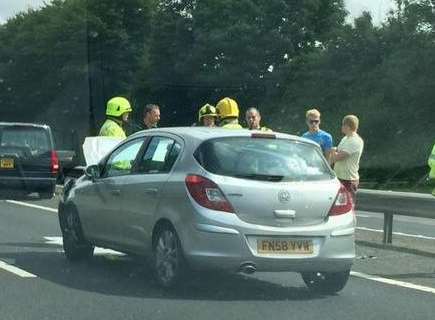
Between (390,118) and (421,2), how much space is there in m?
5.55

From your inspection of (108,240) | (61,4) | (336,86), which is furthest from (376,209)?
(61,4)

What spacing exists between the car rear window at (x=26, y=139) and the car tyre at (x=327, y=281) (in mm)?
13942

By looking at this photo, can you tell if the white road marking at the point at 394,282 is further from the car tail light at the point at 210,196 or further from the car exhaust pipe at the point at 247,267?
the car tail light at the point at 210,196

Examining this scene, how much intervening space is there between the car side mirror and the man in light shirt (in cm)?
349

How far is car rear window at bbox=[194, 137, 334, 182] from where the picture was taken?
876cm

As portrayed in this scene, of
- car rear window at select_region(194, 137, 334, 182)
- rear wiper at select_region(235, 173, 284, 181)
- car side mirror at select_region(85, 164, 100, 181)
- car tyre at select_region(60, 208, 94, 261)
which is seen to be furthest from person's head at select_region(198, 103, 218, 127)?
rear wiper at select_region(235, 173, 284, 181)

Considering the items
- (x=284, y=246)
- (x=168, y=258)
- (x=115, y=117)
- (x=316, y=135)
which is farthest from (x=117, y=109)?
(x=284, y=246)

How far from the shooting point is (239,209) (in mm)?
8578

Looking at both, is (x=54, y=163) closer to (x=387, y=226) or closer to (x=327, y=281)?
(x=387, y=226)

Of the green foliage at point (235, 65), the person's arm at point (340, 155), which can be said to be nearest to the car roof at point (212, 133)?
the person's arm at point (340, 155)

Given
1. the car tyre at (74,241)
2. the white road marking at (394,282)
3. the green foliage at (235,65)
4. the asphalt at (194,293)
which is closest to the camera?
the asphalt at (194,293)

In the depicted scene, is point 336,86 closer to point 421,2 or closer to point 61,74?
point 421,2

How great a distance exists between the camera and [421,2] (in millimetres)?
44719

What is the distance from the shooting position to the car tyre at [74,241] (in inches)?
429
